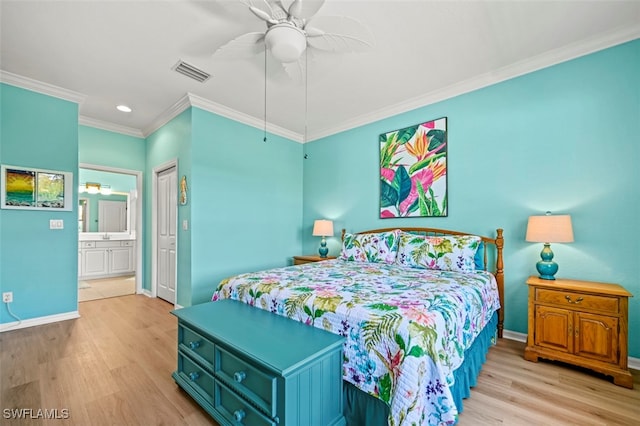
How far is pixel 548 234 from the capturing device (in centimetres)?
236

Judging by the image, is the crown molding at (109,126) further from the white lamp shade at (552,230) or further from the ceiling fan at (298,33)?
the white lamp shade at (552,230)

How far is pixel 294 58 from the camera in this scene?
79.6 inches

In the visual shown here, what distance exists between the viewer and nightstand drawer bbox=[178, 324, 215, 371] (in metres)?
1.70

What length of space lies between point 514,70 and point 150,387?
4.27 meters

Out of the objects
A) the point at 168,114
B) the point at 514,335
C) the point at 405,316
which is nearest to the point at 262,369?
the point at 405,316

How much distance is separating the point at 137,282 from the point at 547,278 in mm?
5613

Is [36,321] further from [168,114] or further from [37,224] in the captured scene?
[168,114]

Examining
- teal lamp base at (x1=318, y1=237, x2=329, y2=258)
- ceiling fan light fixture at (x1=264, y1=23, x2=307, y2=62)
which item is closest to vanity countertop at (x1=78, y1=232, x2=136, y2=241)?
teal lamp base at (x1=318, y1=237, x2=329, y2=258)

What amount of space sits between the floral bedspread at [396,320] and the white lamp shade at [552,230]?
1.99 ft

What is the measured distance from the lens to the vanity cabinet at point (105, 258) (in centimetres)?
586

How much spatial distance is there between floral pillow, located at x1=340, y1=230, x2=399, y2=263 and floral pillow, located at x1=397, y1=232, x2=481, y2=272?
14cm

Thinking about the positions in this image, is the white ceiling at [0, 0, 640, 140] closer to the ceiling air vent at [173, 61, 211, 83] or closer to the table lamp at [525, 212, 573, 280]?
the ceiling air vent at [173, 61, 211, 83]

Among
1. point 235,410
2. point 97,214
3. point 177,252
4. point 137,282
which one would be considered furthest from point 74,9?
point 97,214

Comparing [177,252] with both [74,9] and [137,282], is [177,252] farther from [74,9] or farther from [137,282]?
[74,9]
